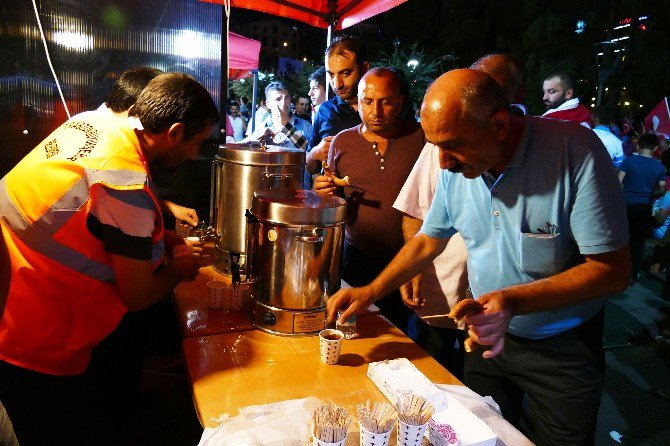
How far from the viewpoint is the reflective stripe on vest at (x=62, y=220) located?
170 centimetres

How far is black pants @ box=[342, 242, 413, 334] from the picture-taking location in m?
2.90

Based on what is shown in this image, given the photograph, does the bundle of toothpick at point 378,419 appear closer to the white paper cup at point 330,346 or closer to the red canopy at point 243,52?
the white paper cup at point 330,346

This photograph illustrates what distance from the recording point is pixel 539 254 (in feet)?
5.57

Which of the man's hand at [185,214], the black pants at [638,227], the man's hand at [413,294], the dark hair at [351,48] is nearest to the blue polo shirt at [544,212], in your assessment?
the man's hand at [413,294]

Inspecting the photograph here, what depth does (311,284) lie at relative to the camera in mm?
1980

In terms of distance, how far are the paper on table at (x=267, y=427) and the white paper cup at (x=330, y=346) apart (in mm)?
294

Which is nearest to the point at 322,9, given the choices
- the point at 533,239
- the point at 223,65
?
the point at 223,65

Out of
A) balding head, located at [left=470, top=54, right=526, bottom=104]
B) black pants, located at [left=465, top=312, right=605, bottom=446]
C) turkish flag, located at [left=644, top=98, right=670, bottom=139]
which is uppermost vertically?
turkish flag, located at [left=644, top=98, right=670, bottom=139]

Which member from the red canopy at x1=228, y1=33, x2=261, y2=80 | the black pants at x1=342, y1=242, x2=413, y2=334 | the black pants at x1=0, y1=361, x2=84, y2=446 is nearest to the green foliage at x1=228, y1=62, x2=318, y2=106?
the red canopy at x1=228, y1=33, x2=261, y2=80

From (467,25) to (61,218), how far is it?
1059 inches

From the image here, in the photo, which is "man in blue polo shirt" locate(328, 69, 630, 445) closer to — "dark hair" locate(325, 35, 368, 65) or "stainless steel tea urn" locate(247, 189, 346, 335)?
"stainless steel tea urn" locate(247, 189, 346, 335)

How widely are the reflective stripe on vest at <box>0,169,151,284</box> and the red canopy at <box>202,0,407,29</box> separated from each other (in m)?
3.37

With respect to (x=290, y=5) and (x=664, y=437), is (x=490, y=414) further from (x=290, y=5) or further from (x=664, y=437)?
(x=290, y=5)

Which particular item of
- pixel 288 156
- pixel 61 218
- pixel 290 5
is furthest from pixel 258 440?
pixel 290 5
